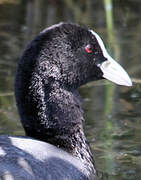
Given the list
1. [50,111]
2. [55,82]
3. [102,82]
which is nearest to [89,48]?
[55,82]

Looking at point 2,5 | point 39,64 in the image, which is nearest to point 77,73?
point 39,64

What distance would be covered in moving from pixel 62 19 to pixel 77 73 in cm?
551

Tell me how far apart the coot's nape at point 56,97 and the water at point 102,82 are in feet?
1.42

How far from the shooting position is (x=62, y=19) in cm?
1078

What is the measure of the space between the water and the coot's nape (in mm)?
433

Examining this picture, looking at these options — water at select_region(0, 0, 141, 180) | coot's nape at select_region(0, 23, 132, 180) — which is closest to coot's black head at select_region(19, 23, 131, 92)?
coot's nape at select_region(0, 23, 132, 180)

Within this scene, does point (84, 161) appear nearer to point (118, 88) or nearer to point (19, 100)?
point (19, 100)

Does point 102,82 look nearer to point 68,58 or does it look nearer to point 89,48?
point 89,48


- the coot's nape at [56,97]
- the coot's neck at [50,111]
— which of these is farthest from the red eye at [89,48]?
the coot's neck at [50,111]

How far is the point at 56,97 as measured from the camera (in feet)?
16.8

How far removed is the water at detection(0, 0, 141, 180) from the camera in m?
5.89

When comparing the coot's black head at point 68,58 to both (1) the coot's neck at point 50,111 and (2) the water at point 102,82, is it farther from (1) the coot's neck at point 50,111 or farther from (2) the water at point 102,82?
(2) the water at point 102,82

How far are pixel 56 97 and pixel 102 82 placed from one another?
9.71ft

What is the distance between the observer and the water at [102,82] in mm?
5887
